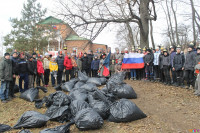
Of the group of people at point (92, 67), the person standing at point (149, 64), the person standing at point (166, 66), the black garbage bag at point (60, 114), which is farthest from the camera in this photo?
the person standing at point (149, 64)

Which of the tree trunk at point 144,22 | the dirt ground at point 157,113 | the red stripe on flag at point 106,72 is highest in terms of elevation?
the tree trunk at point 144,22

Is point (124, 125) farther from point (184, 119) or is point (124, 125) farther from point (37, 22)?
point (37, 22)

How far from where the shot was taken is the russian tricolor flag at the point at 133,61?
9258 mm

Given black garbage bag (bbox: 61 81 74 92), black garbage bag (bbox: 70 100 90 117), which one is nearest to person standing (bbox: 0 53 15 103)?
black garbage bag (bbox: 61 81 74 92)

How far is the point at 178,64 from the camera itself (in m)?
7.33

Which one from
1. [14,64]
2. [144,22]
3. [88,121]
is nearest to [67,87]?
[14,64]

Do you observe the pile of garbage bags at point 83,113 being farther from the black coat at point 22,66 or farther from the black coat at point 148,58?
the black coat at point 148,58

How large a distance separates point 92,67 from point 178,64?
15.4 feet

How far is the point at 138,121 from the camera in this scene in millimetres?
3809

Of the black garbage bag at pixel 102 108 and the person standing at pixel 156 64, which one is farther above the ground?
the person standing at pixel 156 64

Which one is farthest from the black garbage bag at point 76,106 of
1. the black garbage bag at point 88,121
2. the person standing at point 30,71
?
the person standing at point 30,71

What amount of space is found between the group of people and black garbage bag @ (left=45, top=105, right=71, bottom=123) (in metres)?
2.99

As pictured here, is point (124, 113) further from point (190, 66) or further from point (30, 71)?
point (30, 71)

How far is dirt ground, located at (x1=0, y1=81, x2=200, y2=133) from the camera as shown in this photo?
347cm
